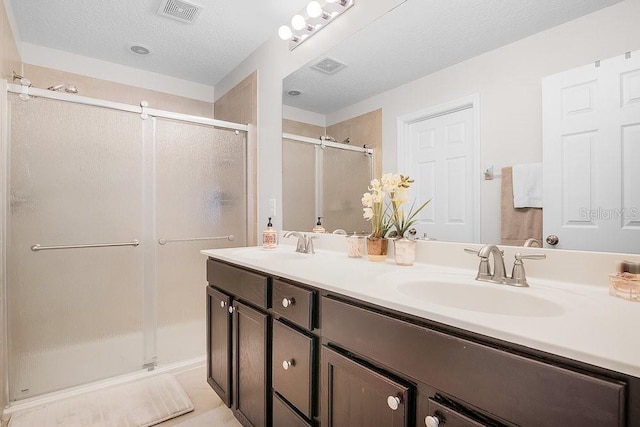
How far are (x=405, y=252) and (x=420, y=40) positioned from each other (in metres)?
0.91

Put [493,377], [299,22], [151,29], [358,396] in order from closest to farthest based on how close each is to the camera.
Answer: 1. [493,377]
2. [358,396]
3. [299,22]
4. [151,29]

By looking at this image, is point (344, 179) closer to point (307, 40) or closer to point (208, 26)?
point (307, 40)

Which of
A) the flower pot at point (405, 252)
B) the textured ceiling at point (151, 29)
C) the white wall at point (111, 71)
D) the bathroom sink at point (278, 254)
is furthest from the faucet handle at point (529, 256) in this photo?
the white wall at point (111, 71)

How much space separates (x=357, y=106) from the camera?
5.50 feet

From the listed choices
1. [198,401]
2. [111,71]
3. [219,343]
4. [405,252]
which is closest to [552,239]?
[405,252]

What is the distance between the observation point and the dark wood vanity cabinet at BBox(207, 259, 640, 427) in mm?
514

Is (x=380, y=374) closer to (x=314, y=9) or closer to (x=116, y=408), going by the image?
(x=116, y=408)

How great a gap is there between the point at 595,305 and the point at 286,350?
35.5 inches

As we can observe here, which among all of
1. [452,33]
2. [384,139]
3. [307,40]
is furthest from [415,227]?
[307,40]

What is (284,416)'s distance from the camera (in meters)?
1.17

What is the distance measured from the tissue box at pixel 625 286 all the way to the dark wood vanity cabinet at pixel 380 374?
0.44 meters

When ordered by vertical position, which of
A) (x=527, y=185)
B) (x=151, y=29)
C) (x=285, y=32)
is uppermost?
(x=151, y=29)

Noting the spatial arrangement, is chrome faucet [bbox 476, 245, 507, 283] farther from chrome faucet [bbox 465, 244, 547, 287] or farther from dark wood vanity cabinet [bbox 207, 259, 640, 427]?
dark wood vanity cabinet [bbox 207, 259, 640, 427]

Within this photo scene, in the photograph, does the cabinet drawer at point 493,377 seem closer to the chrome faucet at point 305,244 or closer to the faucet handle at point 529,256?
the faucet handle at point 529,256
